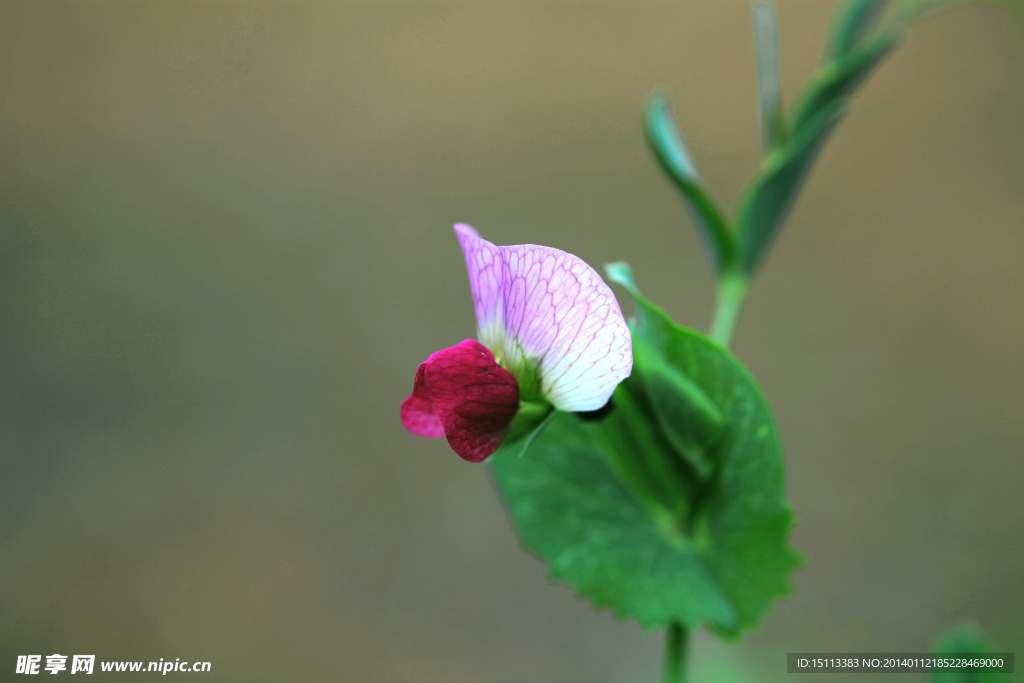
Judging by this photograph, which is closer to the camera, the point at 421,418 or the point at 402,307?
the point at 421,418

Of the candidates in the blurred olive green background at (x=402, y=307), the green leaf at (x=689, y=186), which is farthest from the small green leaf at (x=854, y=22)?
the blurred olive green background at (x=402, y=307)

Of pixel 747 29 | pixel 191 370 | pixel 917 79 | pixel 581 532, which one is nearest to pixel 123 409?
pixel 191 370

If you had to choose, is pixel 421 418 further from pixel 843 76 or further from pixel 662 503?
pixel 843 76

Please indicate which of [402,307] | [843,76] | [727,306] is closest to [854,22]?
[843,76]

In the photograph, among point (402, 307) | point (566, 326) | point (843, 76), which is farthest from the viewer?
point (402, 307)

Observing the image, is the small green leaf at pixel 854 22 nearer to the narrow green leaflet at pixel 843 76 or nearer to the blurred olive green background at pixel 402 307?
the narrow green leaflet at pixel 843 76

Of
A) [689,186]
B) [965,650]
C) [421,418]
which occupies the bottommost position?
[965,650]

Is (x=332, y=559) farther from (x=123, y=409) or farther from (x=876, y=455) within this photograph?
(x=876, y=455)
